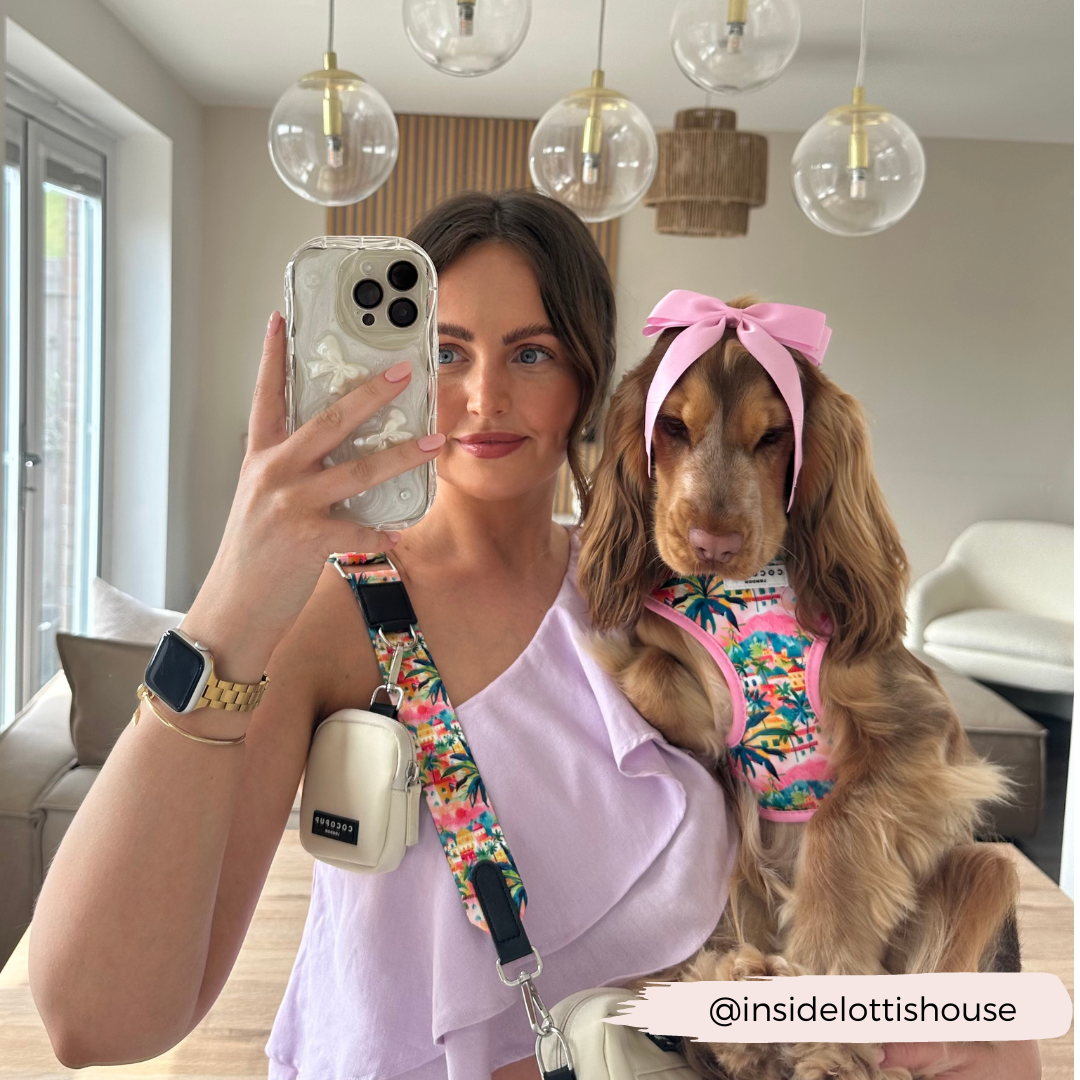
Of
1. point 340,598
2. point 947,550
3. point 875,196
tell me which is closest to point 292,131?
point 875,196

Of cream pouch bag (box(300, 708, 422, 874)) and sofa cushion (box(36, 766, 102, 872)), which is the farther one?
sofa cushion (box(36, 766, 102, 872))

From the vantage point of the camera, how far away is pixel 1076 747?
2.59 meters

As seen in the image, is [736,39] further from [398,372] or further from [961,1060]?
[961,1060]

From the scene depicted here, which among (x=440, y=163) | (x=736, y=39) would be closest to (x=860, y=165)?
(x=736, y=39)

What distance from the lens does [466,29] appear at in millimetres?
1867

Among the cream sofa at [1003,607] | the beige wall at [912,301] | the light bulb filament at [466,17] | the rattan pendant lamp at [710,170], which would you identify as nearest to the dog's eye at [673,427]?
the light bulb filament at [466,17]

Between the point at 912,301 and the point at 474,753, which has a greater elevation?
the point at 912,301

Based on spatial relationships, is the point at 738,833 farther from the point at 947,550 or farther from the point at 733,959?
the point at 947,550

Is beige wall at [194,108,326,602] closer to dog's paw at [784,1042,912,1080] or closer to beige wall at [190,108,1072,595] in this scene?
beige wall at [190,108,1072,595]

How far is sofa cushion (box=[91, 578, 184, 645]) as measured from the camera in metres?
2.98

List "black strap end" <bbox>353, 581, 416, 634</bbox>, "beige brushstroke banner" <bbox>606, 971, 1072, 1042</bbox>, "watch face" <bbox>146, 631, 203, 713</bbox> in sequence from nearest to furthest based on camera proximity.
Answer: "beige brushstroke banner" <bbox>606, 971, 1072, 1042</bbox>
"watch face" <bbox>146, 631, 203, 713</bbox>
"black strap end" <bbox>353, 581, 416, 634</bbox>

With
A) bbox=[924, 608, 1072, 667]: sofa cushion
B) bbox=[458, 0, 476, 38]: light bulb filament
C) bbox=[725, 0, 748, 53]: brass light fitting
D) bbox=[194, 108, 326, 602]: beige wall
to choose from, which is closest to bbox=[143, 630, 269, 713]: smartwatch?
bbox=[458, 0, 476, 38]: light bulb filament

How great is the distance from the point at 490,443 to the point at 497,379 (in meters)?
0.06

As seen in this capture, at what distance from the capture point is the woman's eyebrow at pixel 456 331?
3.02ft
